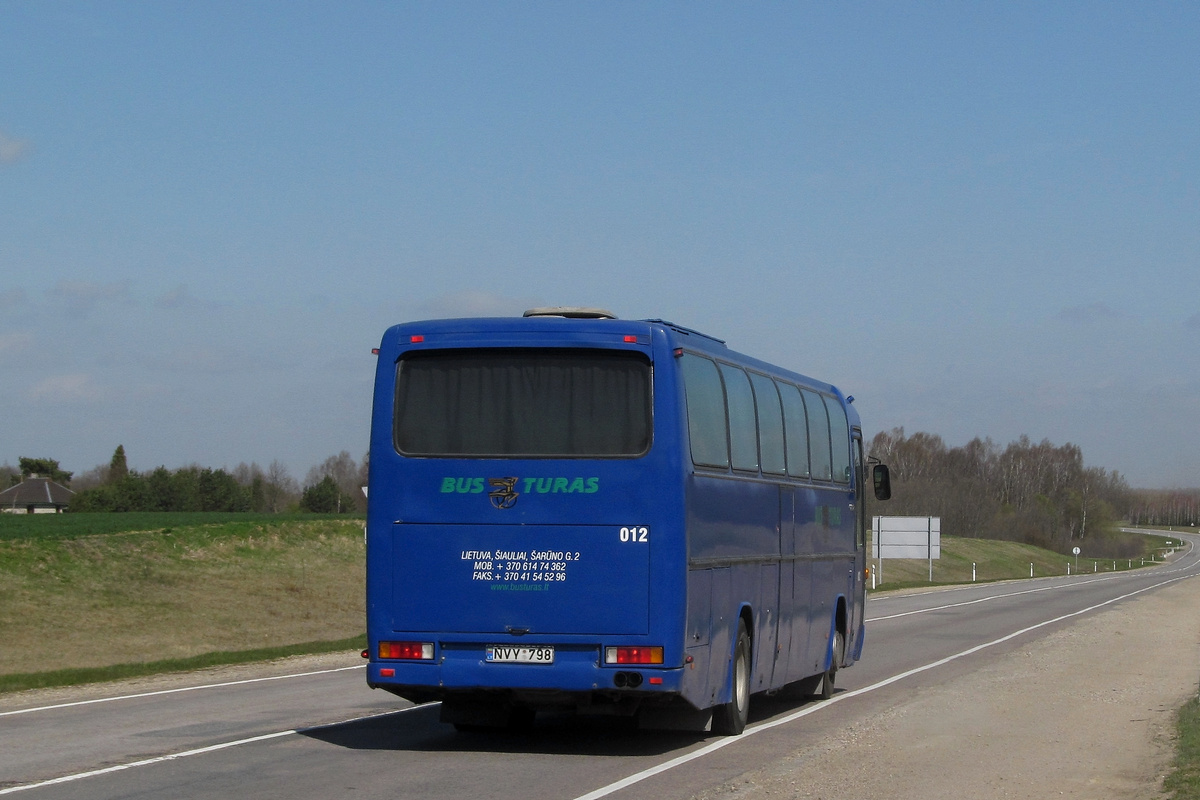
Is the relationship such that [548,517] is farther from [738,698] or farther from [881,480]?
[881,480]

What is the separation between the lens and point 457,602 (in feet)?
39.4

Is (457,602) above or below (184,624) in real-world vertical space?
above

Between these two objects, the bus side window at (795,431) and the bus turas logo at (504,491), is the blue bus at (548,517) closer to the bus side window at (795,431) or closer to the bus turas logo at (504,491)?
the bus turas logo at (504,491)

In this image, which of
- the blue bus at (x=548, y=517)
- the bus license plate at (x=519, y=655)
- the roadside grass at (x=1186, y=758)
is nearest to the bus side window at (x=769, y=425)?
the blue bus at (x=548, y=517)

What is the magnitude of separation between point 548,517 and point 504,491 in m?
0.42

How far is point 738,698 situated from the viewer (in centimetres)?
1361

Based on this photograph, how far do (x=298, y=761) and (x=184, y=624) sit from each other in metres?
41.4

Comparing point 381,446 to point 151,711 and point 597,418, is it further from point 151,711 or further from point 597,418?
point 151,711

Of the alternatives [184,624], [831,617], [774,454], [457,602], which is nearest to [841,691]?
[831,617]

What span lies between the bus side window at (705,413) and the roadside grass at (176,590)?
1040 inches

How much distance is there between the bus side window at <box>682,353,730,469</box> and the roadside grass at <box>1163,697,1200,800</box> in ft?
14.2

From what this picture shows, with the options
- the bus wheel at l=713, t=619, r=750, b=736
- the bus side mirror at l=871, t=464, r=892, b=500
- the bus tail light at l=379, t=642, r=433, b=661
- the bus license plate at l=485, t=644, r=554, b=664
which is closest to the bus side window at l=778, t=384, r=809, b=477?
the bus wheel at l=713, t=619, r=750, b=736

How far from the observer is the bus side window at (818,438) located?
16.9m

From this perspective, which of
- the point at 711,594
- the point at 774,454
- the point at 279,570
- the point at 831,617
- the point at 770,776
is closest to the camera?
the point at 770,776
